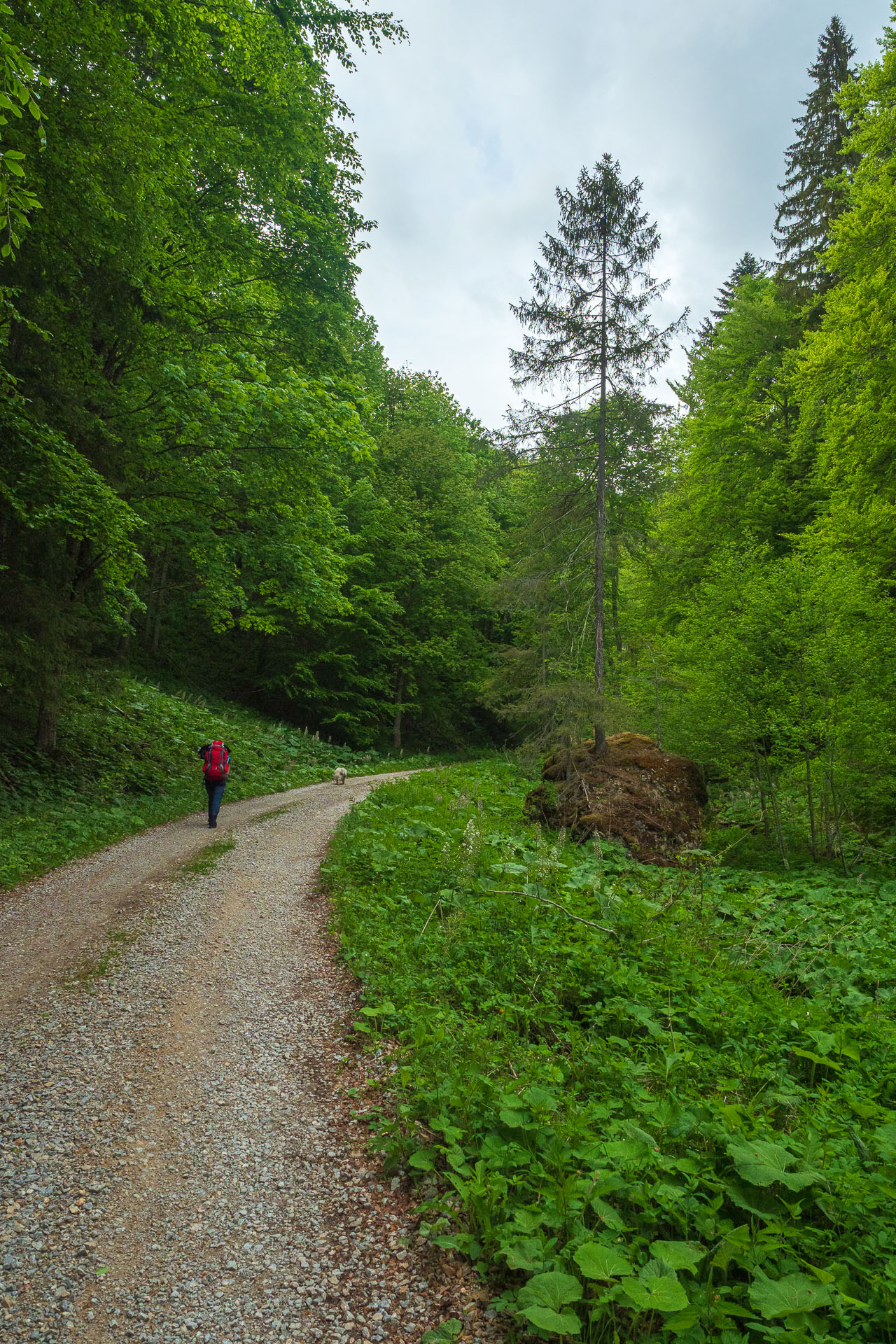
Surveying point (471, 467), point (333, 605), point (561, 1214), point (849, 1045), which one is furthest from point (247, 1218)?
point (471, 467)

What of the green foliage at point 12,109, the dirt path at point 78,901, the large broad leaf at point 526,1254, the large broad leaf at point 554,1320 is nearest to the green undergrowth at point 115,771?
the dirt path at point 78,901

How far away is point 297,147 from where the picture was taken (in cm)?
1236

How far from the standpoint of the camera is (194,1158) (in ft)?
11.0

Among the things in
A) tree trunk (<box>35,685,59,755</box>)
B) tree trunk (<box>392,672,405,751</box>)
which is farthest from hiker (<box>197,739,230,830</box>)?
tree trunk (<box>392,672,405,751</box>)

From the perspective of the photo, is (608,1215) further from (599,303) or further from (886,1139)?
(599,303)

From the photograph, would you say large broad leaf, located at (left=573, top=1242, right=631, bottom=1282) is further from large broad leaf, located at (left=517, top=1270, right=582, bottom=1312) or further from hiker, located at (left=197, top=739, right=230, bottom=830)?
hiker, located at (left=197, top=739, right=230, bottom=830)

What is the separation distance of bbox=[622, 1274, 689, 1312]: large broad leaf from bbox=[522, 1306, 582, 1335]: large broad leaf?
0.19m

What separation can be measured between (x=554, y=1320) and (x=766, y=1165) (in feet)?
3.51

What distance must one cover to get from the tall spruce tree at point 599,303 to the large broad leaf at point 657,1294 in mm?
10030

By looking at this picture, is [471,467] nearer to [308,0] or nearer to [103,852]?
[308,0]

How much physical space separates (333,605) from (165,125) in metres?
8.82

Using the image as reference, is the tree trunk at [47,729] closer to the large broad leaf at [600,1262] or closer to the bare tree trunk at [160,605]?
the large broad leaf at [600,1262]

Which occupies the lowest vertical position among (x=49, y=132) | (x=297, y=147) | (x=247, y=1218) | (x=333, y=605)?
(x=247, y=1218)

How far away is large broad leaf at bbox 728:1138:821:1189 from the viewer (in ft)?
8.20
